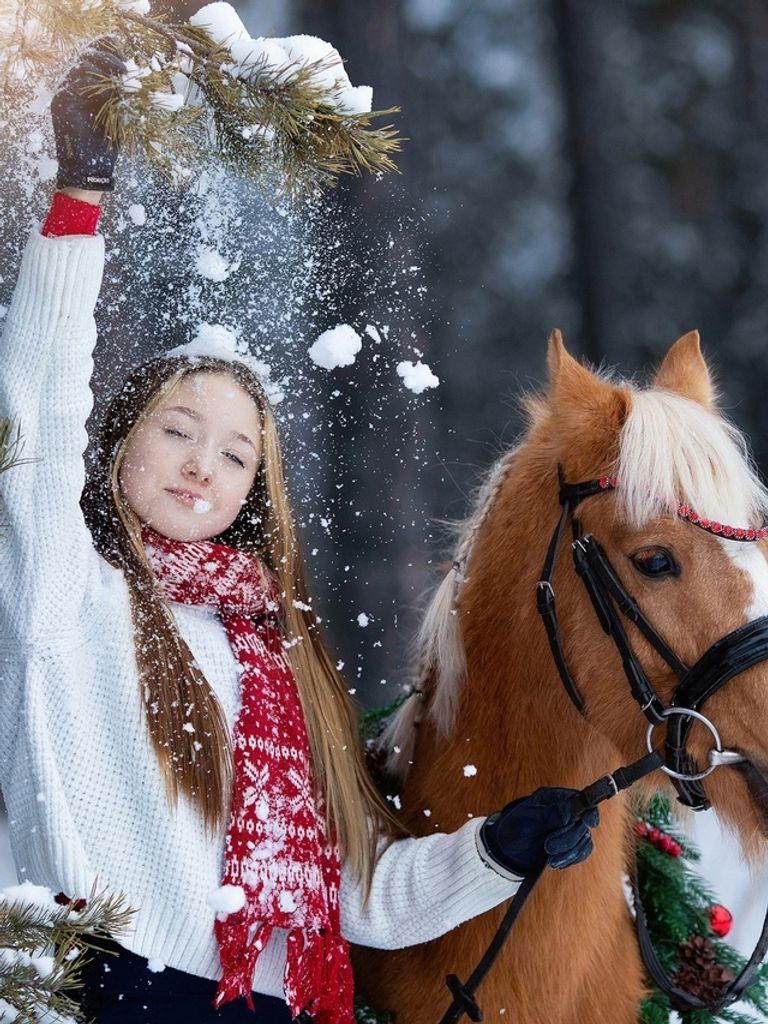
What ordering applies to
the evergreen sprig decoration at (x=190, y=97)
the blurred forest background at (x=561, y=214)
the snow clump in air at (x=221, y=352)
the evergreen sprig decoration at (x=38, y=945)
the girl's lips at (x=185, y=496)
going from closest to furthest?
the evergreen sprig decoration at (x=38, y=945) < the evergreen sprig decoration at (x=190, y=97) < the girl's lips at (x=185, y=496) < the snow clump in air at (x=221, y=352) < the blurred forest background at (x=561, y=214)

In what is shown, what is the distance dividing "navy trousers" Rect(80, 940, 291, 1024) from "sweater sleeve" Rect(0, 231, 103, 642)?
14.8 inches

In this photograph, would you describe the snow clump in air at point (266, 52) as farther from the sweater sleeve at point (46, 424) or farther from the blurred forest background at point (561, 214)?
the blurred forest background at point (561, 214)

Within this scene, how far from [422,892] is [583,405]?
0.62 meters

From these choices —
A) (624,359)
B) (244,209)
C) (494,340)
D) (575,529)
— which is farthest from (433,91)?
(575,529)

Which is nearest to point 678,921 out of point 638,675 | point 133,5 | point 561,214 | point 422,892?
point 422,892

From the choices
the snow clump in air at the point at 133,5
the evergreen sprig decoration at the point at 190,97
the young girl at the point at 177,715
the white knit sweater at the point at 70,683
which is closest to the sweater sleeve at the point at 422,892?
the young girl at the point at 177,715

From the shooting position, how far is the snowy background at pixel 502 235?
2.91 m

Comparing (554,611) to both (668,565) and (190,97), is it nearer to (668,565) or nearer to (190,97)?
(668,565)

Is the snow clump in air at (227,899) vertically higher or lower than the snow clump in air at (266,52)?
lower

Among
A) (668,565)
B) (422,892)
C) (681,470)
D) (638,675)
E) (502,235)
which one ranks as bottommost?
(422,892)

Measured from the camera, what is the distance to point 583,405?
1298mm

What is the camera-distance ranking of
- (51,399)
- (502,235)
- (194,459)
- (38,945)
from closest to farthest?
1. (38,945)
2. (51,399)
3. (194,459)
4. (502,235)

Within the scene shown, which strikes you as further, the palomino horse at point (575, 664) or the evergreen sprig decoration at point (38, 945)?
the palomino horse at point (575, 664)

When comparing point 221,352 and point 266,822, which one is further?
point 221,352
